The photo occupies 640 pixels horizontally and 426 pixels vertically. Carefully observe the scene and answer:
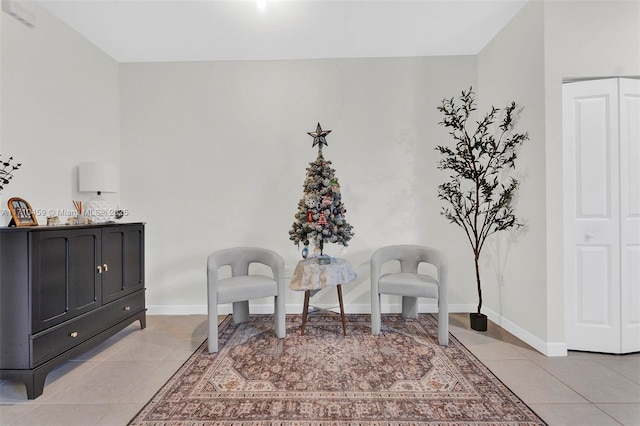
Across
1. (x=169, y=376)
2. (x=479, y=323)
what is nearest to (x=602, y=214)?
(x=479, y=323)

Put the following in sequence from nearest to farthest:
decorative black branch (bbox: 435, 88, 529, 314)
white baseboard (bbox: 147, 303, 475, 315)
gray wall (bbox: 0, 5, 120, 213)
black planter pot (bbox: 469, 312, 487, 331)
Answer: gray wall (bbox: 0, 5, 120, 213)
decorative black branch (bbox: 435, 88, 529, 314)
black planter pot (bbox: 469, 312, 487, 331)
white baseboard (bbox: 147, 303, 475, 315)

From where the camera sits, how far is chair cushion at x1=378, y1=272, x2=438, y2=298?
289 cm

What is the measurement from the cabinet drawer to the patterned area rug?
0.88 metres

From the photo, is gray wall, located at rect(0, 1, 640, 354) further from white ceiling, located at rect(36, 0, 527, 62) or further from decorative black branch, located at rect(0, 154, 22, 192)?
decorative black branch, located at rect(0, 154, 22, 192)

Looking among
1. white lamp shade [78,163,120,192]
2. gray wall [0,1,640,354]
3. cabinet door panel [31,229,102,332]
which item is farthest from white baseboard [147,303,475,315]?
white lamp shade [78,163,120,192]

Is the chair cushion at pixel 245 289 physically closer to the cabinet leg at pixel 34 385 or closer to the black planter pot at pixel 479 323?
the cabinet leg at pixel 34 385

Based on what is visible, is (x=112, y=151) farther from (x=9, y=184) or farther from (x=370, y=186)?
(x=370, y=186)

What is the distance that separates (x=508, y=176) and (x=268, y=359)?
9.91ft

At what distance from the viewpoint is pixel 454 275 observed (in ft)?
12.5

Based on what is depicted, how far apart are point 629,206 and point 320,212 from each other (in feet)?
8.98

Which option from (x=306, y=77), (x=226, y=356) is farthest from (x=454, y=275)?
(x=306, y=77)

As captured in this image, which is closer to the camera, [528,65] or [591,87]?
[591,87]

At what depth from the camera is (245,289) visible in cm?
288

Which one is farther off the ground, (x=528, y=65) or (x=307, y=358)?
(x=528, y=65)
